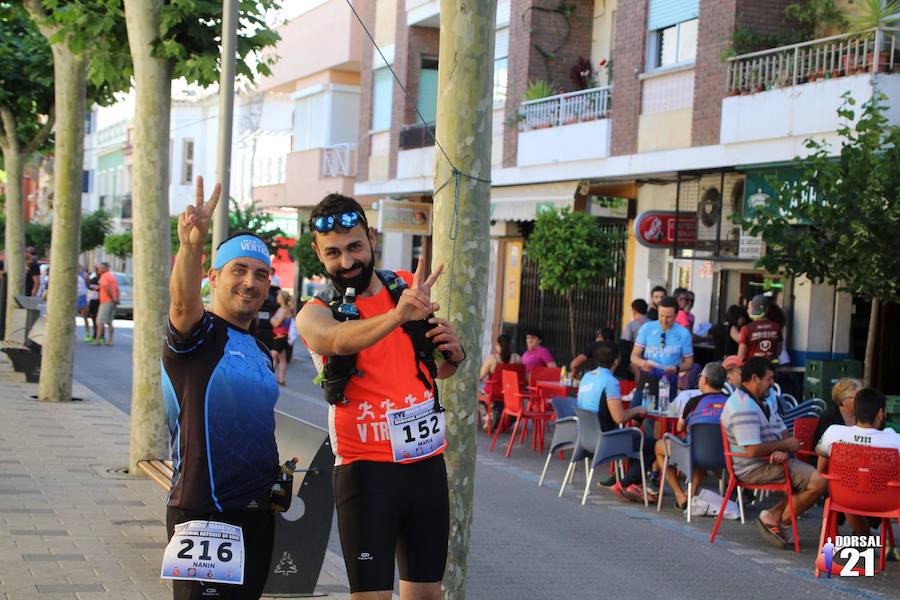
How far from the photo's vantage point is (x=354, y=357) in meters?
4.59

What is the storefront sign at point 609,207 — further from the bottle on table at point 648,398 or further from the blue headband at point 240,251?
the blue headband at point 240,251

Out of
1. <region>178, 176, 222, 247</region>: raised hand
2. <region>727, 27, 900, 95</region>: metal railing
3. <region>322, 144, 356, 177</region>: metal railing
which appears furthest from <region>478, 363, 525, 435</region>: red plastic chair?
<region>322, 144, 356, 177</region>: metal railing

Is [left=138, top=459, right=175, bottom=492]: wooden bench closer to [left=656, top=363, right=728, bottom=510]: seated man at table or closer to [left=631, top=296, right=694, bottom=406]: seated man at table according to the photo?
[left=656, top=363, right=728, bottom=510]: seated man at table

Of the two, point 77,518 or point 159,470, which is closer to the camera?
point 159,470

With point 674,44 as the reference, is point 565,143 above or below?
below

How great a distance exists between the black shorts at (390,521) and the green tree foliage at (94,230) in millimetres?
57710

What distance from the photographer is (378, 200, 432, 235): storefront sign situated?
2953 cm

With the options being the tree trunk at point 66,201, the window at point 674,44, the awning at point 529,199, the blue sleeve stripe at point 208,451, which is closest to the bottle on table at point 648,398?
the tree trunk at point 66,201

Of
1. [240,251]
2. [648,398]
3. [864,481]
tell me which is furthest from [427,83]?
[240,251]

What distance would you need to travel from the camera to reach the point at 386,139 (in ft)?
107

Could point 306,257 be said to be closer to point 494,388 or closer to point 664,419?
point 494,388

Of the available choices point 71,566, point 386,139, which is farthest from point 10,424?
point 386,139

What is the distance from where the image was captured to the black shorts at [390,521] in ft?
14.9

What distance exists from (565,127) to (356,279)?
19686 mm
